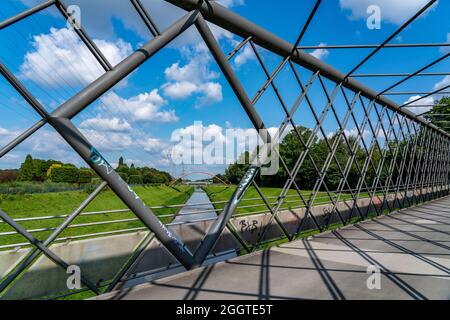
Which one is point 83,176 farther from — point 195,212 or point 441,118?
point 441,118

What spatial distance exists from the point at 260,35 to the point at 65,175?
44.8 m

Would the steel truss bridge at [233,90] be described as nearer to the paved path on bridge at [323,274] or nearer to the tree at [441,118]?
the paved path on bridge at [323,274]

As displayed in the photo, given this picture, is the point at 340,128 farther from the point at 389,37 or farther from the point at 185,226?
the point at 185,226

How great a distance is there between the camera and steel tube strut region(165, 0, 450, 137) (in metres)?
6.62

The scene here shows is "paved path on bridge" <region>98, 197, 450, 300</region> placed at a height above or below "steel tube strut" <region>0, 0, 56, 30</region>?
below

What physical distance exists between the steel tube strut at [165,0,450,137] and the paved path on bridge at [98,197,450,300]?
6.39 m

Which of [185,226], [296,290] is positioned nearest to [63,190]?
[185,226]

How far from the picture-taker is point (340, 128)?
40.7 feet

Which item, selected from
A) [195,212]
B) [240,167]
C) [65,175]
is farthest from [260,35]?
[240,167]

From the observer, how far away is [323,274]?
6430 mm

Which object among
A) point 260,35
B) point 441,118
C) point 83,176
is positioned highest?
point 441,118

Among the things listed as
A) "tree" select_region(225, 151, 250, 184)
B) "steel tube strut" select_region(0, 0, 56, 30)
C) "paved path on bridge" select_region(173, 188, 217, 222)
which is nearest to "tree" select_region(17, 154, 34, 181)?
"paved path on bridge" select_region(173, 188, 217, 222)

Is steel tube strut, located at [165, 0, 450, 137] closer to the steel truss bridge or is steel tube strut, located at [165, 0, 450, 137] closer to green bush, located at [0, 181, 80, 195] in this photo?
the steel truss bridge

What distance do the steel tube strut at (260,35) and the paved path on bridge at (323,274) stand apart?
6391mm
